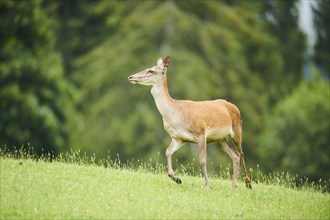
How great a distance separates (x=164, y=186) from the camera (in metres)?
14.3

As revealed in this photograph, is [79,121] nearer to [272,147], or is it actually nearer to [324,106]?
[272,147]

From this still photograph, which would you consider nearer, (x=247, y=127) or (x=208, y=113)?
(x=208, y=113)

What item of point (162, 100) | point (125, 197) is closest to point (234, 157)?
point (162, 100)

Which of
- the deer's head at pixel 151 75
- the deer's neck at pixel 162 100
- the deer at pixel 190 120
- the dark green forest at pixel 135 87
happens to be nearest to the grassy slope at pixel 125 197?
the deer at pixel 190 120

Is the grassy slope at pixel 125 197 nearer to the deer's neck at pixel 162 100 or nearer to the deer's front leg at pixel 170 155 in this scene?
the deer's front leg at pixel 170 155

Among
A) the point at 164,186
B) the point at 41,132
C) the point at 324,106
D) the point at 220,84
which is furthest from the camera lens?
the point at 324,106

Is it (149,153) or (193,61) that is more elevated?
(193,61)

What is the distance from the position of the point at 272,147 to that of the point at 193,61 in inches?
258

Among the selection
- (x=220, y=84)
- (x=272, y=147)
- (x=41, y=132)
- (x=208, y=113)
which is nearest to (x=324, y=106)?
(x=272, y=147)

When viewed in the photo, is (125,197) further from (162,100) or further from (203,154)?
(162,100)

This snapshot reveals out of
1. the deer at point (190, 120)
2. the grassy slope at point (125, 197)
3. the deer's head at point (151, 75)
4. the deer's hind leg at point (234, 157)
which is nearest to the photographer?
the grassy slope at point (125, 197)

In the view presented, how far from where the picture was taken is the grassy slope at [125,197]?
41.1ft

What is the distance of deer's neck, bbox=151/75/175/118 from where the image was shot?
14.6 m

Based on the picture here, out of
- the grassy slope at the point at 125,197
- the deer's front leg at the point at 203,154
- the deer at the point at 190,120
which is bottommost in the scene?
the grassy slope at the point at 125,197
